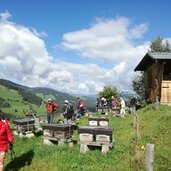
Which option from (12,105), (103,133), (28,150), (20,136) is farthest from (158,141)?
(12,105)

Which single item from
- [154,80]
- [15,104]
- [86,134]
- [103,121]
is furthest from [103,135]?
[15,104]

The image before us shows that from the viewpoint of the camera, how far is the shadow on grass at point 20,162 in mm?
13852

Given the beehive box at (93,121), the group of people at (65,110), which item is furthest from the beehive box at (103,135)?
the beehive box at (93,121)

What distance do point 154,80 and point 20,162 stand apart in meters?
20.4

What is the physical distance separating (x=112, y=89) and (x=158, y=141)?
58608mm

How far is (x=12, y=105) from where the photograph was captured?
5719 inches

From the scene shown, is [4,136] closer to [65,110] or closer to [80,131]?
[80,131]

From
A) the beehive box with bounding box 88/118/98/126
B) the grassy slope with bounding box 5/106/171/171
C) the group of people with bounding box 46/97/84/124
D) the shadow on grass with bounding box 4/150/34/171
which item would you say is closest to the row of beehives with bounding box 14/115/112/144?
the grassy slope with bounding box 5/106/171/171

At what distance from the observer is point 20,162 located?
14.4 metres

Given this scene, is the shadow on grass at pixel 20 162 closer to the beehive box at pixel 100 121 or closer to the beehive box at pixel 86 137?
the beehive box at pixel 86 137

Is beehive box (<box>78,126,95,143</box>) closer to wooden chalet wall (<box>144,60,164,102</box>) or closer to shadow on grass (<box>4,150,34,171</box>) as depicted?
shadow on grass (<box>4,150,34,171</box>)

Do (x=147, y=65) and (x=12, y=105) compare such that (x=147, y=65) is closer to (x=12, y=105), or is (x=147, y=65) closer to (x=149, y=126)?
(x=149, y=126)

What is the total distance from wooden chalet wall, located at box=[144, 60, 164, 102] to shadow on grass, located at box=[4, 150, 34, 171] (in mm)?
15860

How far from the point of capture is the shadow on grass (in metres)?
13.9
